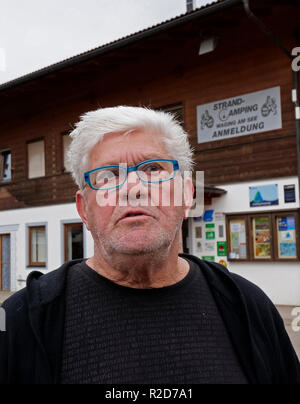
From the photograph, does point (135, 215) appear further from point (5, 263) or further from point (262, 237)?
point (5, 263)

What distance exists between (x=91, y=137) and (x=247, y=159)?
9.22 meters

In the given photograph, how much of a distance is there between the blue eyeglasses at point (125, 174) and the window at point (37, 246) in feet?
43.9

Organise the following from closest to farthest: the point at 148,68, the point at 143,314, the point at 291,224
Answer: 1. the point at 143,314
2. the point at 291,224
3. the point at 148,68

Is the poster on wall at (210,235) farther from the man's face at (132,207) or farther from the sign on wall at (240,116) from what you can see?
the man's face at (132,207)

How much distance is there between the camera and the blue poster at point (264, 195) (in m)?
9.91

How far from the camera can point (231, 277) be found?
1.72m

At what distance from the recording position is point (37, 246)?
14773 millimetres

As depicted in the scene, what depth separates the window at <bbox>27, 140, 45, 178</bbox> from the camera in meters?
14.9

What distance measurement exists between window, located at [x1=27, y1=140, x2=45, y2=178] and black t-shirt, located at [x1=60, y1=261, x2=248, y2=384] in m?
13.8

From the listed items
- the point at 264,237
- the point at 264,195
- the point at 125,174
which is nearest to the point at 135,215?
the point at 125,174

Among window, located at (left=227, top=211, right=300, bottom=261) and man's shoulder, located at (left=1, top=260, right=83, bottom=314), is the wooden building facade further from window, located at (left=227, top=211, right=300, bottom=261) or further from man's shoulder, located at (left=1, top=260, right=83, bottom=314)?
man's shoulder, located at (left=1, top=260, right=83, bottom=314)

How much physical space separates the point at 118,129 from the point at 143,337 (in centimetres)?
71

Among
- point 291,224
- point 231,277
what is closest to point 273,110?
point 291,224

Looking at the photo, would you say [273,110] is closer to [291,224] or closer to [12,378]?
[291,224]
